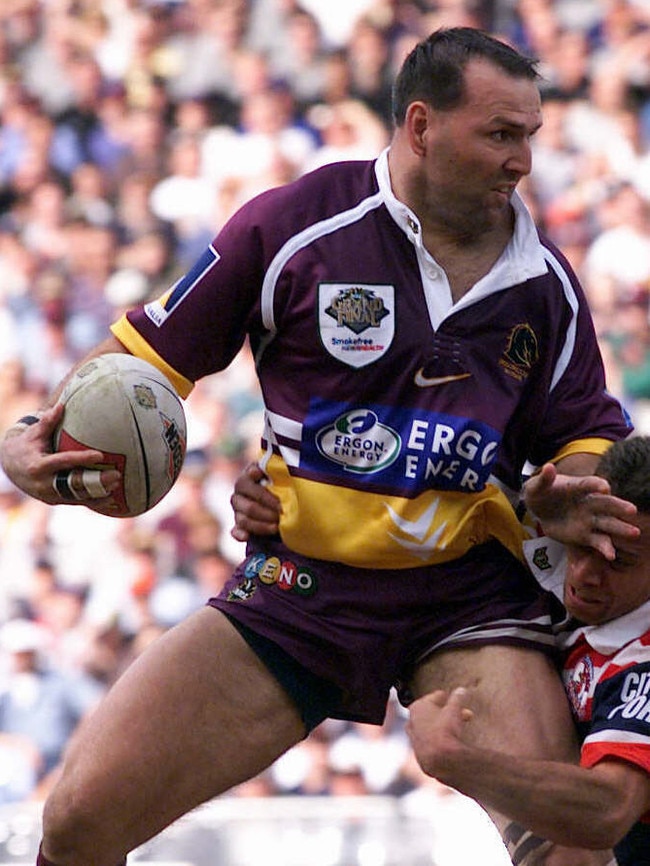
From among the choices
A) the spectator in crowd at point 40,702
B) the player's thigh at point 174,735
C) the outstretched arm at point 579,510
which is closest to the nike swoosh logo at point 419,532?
the outstretched arm at point 579,510

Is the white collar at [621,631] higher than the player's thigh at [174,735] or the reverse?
higher

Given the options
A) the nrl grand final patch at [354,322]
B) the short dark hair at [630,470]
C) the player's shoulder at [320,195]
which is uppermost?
the player's shoulder at [320,195]

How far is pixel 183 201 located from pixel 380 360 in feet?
17.3

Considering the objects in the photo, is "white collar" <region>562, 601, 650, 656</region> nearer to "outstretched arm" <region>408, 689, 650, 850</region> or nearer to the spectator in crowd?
"outstretched arm" <region>408, 689, 650, 850</region>

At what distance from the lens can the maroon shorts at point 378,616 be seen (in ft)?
11.4

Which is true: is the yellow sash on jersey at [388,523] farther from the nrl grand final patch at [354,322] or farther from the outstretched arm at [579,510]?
the nrl grand final patch at [354,322]

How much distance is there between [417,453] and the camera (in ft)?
11.2

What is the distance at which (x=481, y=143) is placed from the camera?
3.46 m

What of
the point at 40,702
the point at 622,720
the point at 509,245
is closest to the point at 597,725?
the point at 622,720

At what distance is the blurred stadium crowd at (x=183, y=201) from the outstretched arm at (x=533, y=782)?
13.5 feet

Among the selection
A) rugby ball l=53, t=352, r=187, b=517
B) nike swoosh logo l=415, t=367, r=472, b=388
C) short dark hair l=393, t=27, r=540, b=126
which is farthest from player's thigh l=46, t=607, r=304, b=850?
short dark hair l=393, t=27, r=540, b=126

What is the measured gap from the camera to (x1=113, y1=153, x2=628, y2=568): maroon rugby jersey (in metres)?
3.45

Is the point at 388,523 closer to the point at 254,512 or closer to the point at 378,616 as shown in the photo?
the point at 378,616

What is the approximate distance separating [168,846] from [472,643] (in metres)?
3.43
